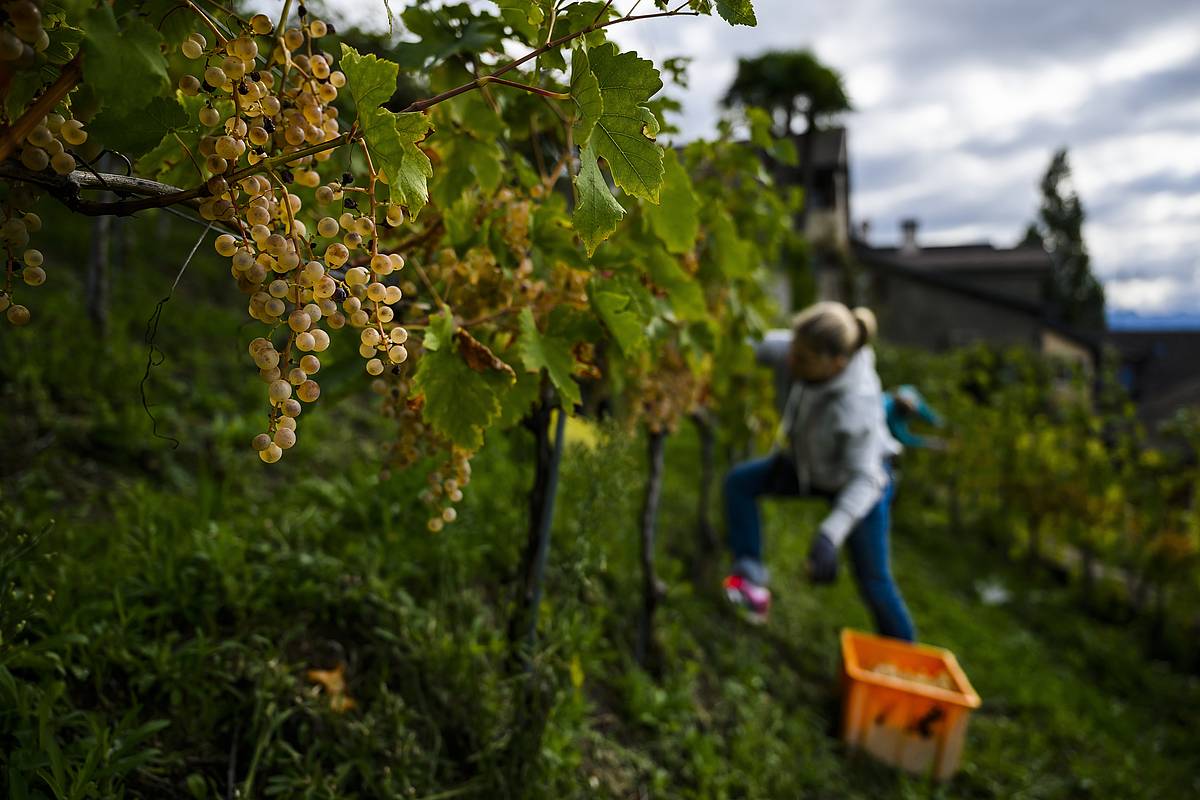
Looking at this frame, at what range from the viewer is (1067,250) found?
3397 cm

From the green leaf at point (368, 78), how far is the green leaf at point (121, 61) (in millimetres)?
180

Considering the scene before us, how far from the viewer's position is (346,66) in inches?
29.8

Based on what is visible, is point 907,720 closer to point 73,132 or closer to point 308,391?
point 308,391

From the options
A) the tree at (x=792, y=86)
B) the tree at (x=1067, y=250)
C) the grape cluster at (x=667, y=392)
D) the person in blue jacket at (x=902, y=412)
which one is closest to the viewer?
the grape cluster at (x=667, y=392)

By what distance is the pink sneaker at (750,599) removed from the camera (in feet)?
10.5

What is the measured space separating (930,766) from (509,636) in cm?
205

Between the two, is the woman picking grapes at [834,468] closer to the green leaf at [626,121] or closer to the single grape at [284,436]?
the green leaf at [626,121]

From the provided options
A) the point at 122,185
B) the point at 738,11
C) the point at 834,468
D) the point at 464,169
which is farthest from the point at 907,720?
the point at 122,185

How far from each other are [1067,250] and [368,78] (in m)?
41.1

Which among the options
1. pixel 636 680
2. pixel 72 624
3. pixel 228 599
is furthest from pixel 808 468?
pixel 72 624

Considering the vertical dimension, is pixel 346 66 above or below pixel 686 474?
above

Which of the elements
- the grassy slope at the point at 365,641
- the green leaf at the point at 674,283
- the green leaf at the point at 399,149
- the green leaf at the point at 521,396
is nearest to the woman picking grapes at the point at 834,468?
the grassy slope at the point at 365,641

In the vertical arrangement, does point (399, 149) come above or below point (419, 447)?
above

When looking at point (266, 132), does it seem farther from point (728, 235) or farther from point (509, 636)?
point (728, 235)
